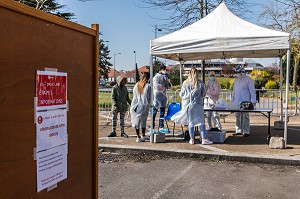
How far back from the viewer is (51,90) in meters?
2.20

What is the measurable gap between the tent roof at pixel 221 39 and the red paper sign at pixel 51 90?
653 cm

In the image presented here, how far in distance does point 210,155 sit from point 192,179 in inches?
61.0

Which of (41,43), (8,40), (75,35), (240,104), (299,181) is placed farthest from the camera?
(240,104)

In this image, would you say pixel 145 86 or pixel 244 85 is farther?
pixel 244 85

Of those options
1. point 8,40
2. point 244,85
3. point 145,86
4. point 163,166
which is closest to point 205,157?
point 163,166

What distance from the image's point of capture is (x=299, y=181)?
5.93m

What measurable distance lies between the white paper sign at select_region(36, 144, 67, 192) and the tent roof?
659 centimetres

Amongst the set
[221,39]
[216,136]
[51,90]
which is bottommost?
[216,136]

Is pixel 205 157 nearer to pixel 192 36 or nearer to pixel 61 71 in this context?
pixel 192 36

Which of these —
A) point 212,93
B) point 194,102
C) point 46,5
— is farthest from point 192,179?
point 46,5

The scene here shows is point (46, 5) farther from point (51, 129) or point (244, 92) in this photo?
point (51, 129)

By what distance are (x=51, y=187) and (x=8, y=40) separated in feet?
3.01

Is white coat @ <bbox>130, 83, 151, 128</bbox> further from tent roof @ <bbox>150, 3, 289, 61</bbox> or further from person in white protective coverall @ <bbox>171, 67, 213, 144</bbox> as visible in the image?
tent roof @ <bbox>150, 3, 289, 61</bbox>

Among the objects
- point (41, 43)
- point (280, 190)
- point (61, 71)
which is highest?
point (41, 43)
